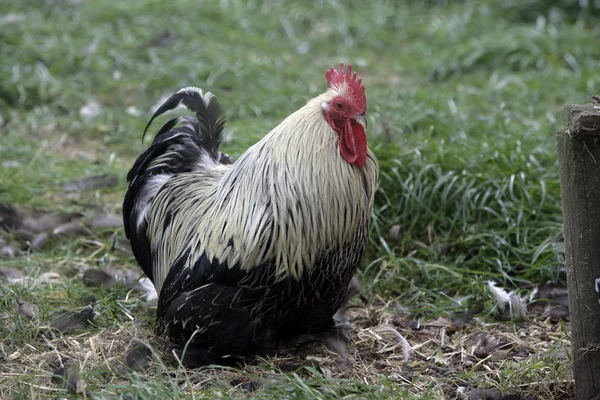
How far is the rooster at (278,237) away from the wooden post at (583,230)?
88 centimetres

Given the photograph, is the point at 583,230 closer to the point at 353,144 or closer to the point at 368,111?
the point at 353,144

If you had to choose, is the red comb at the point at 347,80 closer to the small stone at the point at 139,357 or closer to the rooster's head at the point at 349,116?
the rooster's head at the point at 349,116

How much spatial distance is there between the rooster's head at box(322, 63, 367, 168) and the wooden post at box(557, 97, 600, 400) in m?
0.83

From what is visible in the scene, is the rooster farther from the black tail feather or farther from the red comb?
the black tail feather

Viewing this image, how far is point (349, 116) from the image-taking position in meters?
3.40

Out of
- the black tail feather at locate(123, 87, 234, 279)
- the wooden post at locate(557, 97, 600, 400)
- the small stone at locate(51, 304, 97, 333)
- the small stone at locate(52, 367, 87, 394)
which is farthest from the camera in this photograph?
the black tail feather at locate(123, 87, 234, 279)

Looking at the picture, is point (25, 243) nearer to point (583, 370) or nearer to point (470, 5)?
point (583, 370)

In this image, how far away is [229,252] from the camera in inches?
135

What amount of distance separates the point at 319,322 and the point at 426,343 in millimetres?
568

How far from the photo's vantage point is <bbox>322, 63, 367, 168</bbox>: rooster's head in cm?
340

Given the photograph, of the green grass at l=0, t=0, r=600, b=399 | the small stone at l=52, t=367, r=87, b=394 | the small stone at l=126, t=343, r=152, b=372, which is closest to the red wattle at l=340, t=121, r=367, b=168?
the green grass at l=0, t=0, r=600, b=399

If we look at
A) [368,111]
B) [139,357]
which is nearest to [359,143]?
[139,357]

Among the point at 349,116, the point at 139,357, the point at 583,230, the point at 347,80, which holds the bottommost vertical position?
the point at 139,357

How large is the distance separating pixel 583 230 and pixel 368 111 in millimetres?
2983
